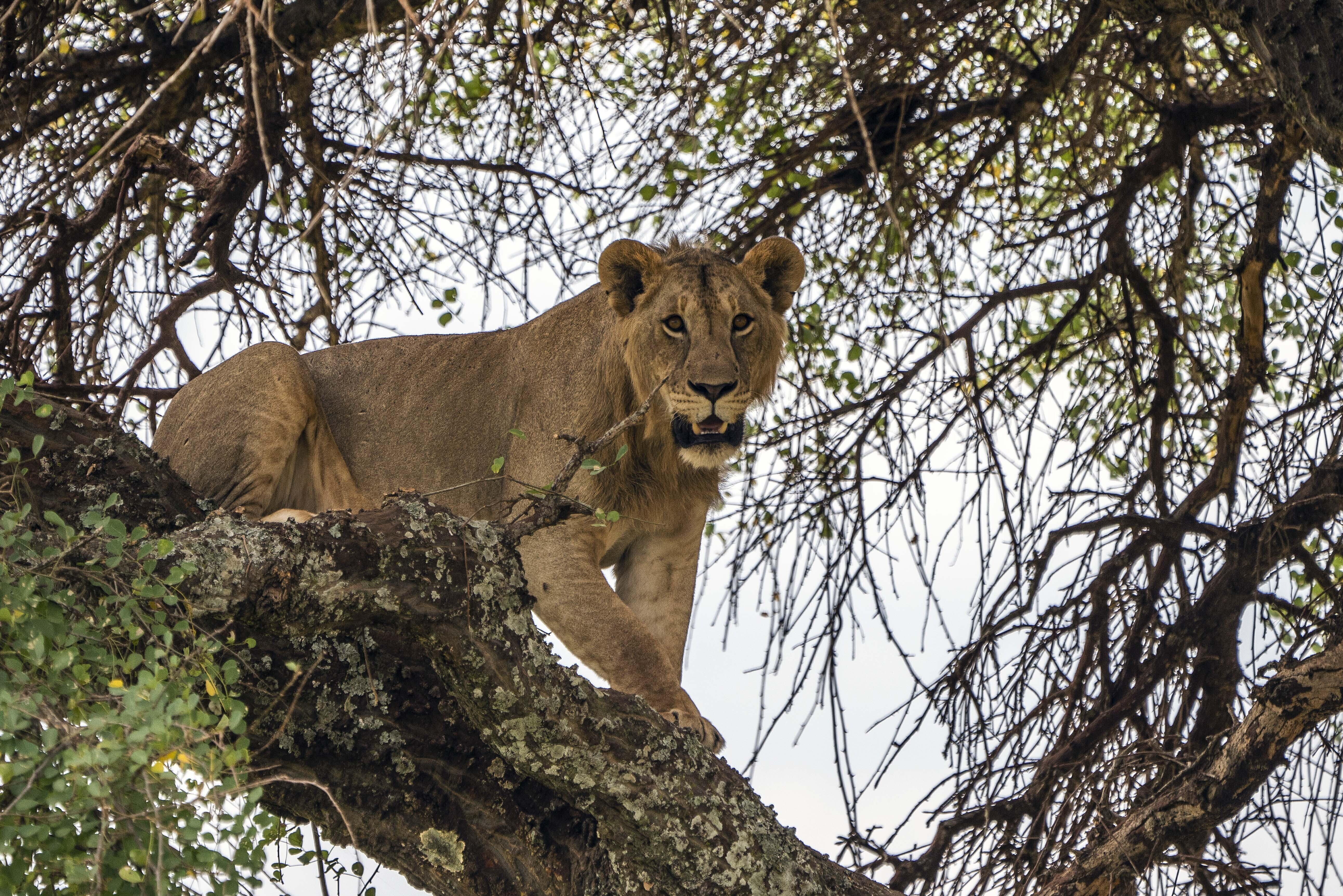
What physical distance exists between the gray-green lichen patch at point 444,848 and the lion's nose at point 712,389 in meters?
1.71

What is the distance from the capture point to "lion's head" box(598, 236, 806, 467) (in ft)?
15.3

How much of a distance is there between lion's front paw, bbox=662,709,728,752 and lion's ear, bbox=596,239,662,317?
1459 millimetres

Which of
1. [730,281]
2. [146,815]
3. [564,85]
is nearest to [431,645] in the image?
[146,815]

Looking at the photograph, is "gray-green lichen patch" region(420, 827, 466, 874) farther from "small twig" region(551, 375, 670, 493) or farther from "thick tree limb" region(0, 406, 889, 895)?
"small twig" region(551, 375, 670, 493)

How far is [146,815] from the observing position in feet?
7.39

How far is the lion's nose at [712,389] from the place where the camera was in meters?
4.62

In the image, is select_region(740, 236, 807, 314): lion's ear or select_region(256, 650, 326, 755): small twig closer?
select_region(256, 650, 326, 755): small twig

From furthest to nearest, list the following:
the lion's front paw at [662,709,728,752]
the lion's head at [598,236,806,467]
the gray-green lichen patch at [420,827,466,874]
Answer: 1. the lion's head at [598,236,806,467]
2. the lion's front paw at [662,709,728,752]
3. the gray-green lichen patch at [420,827,466,874]

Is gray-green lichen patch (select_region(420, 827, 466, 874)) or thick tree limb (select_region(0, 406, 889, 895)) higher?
thick tree limb (select_region(0, 406, 889, 895))

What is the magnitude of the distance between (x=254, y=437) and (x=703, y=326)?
1592 mm

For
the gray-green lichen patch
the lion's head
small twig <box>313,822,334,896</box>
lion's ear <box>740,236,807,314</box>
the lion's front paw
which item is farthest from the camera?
lion's ear <box>740,236,807,314</box>

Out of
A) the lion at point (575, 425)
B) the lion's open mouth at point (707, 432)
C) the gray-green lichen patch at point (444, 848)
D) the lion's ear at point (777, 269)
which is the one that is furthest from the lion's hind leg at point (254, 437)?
the lion's ear at point (777, 269)

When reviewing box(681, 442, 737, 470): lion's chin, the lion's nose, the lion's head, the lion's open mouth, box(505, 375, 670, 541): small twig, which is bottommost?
box(505, 375, 670, 541): small twig

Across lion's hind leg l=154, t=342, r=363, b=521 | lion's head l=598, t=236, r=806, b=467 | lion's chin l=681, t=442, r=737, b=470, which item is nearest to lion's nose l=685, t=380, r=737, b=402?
lion's head l=598, t=236, r=806, b=467
